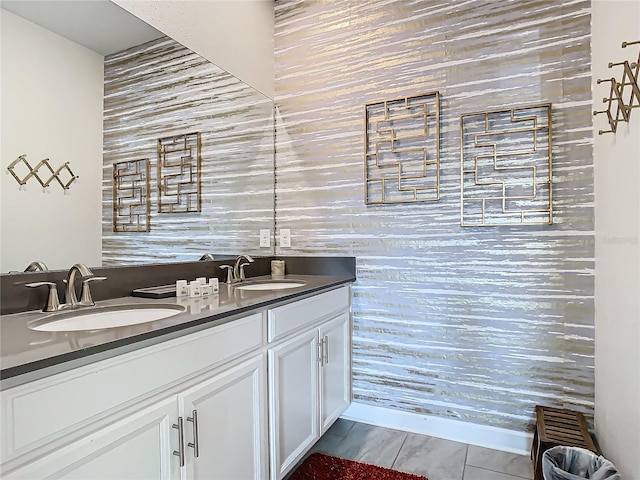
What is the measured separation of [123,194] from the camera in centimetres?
152

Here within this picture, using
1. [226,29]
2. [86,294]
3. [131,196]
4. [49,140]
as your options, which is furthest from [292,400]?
[226,29]

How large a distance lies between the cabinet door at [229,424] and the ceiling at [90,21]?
1257 millimetres

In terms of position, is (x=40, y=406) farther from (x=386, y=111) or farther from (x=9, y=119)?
(x=386, y=111)

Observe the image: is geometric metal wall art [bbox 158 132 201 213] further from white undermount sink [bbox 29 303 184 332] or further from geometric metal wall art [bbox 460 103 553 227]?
geometric metal wall art [bbox 460 103 553 227]

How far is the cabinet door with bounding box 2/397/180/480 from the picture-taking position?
2.48ft

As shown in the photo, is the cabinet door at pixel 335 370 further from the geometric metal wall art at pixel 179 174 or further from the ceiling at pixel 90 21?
the ceiling at pixel 90 21

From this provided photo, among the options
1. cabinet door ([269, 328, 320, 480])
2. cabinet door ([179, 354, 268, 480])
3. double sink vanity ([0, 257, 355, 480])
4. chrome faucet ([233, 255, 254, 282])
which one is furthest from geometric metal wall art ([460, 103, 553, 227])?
cabinet door ([179, 354, 268, 480])

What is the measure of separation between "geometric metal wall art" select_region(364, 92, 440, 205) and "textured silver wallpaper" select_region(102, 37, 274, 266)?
2.19ft

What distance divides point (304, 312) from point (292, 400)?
1.17ft

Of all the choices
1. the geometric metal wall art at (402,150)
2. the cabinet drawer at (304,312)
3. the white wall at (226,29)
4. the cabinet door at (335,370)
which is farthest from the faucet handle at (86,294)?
the geometric metal wall art at (402,150)

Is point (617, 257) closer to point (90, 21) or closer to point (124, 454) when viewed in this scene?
point (124, 454)

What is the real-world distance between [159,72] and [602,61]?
1.87 m

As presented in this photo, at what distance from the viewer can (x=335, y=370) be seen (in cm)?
200

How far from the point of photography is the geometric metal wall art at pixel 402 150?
204 cm
